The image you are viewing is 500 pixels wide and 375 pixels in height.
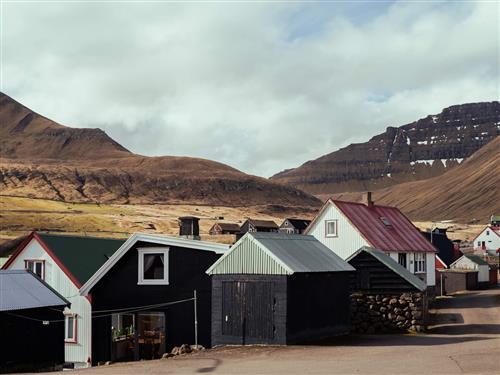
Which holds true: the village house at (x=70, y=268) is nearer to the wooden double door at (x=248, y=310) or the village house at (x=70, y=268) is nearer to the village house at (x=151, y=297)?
the village house at (x=151, y=297)

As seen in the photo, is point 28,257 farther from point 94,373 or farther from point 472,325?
point 472,325

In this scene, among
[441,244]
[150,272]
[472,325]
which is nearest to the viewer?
[150,272]

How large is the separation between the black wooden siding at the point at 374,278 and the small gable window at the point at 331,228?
13.2 meters

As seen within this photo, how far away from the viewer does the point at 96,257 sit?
41.0 m

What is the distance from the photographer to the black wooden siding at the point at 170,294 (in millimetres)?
32562

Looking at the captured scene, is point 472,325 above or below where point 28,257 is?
below

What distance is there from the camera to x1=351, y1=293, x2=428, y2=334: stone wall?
35.9 metres

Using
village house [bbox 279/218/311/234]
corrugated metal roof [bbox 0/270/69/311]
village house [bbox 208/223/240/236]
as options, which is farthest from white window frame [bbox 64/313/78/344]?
village house [bbox 208/223/240/236]

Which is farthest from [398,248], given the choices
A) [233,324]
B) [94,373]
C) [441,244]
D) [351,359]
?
[441,244]

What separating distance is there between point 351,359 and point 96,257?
2078cm

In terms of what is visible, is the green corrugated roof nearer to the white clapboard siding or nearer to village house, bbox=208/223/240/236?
the white clapboard siding

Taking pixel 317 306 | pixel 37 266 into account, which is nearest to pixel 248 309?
pixel 317 306

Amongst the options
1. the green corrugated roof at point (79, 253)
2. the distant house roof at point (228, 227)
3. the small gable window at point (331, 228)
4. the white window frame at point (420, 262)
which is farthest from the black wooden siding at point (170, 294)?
the distant house roof at point (228, 227)

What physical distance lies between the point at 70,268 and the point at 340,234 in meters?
21.6
